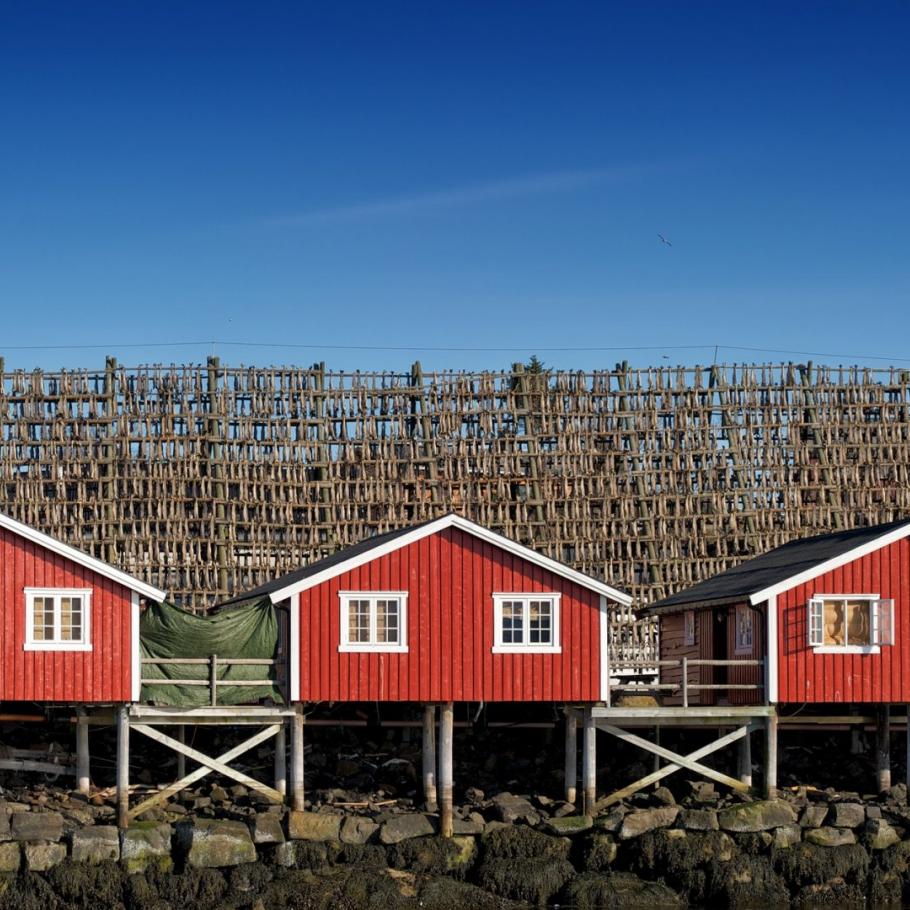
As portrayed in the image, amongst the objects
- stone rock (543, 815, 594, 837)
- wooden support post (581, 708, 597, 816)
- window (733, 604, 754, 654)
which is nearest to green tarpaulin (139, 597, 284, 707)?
stone rock (543, 815, 594, 837)

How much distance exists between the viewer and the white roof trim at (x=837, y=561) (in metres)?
42.6

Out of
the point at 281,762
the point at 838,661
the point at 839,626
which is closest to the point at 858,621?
the point at 839,626

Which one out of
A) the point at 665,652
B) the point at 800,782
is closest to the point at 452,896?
the point at 800,782

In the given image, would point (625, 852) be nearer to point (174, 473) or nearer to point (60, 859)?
point (60, 859)

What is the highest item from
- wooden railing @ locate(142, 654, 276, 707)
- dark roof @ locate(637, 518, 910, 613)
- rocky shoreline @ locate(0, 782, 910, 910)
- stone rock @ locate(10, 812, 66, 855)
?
dark roof @ locate(637, 518, 910, 613)

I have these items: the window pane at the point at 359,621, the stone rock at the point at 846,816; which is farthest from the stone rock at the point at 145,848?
the stone rock at the point at 846,816

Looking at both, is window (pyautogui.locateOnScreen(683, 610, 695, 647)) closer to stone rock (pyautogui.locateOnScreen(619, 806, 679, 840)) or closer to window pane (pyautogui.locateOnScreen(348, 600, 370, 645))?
stone rock (pyautogui.locateOnScreen(619, 806, 679, 840))

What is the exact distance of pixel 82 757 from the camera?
42062 millimetres

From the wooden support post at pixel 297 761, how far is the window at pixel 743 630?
1032 cm

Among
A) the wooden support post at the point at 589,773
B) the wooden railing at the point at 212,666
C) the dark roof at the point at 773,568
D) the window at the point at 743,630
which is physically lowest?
the wooden support post at the point at 589,773

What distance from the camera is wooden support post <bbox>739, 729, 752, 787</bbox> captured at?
43719mm

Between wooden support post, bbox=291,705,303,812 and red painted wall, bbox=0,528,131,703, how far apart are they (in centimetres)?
364

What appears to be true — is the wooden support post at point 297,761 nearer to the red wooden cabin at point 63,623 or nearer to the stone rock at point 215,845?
the stone rock at point 215,845

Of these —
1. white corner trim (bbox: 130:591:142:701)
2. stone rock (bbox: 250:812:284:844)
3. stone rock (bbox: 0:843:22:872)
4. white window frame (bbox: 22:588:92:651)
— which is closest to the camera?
stone rock (bbox: 0:843:22:872)
